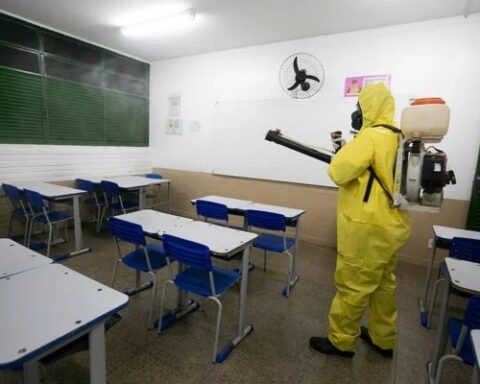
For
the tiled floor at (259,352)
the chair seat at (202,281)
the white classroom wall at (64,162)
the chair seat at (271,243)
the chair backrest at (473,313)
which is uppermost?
the white classroom wall at (64,162)

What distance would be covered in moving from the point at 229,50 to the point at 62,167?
3.12m

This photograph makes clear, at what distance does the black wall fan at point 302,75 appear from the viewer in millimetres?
3912

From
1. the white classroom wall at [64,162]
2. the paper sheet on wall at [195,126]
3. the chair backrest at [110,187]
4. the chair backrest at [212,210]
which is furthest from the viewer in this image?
the paper sheet on wall at [195,126]

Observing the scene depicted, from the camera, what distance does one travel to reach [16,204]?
3.78 meters

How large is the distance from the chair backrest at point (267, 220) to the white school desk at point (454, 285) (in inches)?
49.5

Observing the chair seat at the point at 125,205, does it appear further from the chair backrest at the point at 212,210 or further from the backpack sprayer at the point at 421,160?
the backpack sprayer at the point at 421,160

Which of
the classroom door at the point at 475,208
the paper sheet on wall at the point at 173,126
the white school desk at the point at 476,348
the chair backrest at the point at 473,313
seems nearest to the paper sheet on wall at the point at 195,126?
the paper sheet on wall at the point at 173,126

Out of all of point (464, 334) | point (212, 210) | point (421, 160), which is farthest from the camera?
point (212, 210)

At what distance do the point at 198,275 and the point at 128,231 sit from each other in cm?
62

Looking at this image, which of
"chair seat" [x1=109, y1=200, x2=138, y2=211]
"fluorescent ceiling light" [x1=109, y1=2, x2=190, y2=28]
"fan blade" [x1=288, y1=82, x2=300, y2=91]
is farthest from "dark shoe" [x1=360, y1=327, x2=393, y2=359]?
"fluorescent ceiling light" [x1=109, y1=2, x2=190, y2=28]

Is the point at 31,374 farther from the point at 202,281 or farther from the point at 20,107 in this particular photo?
the point at 20,107

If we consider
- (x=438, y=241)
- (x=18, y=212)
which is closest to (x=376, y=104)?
(x=438, y=241)

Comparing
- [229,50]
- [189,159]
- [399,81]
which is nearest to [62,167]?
[189,159]

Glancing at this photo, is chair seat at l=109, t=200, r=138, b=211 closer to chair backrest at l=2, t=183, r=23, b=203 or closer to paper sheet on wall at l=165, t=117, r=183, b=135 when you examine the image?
chair backrest at l=2, t=183, r=23, b=203
